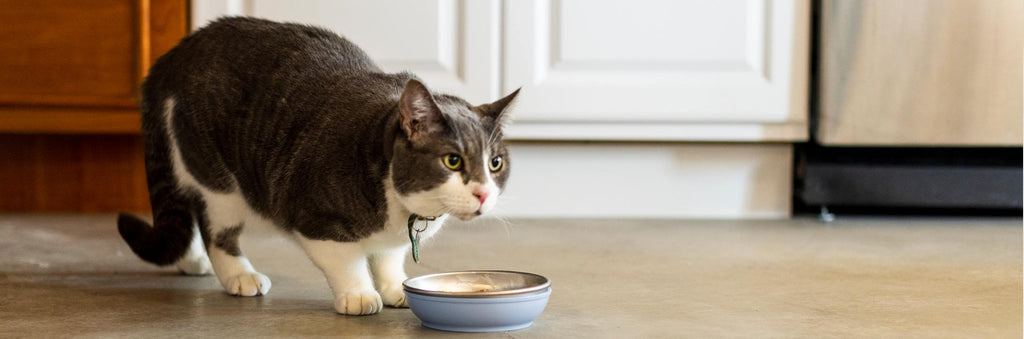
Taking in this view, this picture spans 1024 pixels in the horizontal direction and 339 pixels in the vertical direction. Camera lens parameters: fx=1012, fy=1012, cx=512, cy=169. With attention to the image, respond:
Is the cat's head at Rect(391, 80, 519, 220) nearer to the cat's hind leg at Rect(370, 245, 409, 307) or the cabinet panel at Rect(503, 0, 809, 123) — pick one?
the cat's hind leg at Rect(370, 245, 409, 307)

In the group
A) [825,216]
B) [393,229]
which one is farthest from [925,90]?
[393,229]

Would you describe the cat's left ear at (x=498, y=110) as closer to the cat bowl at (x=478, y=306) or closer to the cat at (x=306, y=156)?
the cat at (x=306, y=156)

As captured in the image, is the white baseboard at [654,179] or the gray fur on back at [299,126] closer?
the gray fur on back at [299,126]

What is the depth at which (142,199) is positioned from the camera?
2.58 meters

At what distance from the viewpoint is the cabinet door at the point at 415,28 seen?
2.31 meters

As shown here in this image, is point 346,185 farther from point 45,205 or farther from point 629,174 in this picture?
point 45,205

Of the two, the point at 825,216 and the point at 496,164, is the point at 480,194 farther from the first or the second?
the point at 825,216

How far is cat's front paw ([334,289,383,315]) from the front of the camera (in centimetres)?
127

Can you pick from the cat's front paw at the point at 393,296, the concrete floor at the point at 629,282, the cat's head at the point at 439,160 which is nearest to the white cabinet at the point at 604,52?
the concrete floor at the point at 629,282

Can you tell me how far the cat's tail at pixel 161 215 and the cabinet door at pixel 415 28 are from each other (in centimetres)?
82

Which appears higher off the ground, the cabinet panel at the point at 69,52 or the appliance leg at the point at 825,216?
the cabinet panel at the point at 69,52

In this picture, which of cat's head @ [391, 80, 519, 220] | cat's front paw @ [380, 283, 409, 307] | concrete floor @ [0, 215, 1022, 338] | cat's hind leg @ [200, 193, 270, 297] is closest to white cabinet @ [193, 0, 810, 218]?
concrete floor @ [0, 215, 1022, 338]

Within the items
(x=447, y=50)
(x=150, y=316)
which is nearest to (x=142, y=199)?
(x=447, y=50)

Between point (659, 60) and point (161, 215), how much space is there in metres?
1.23
